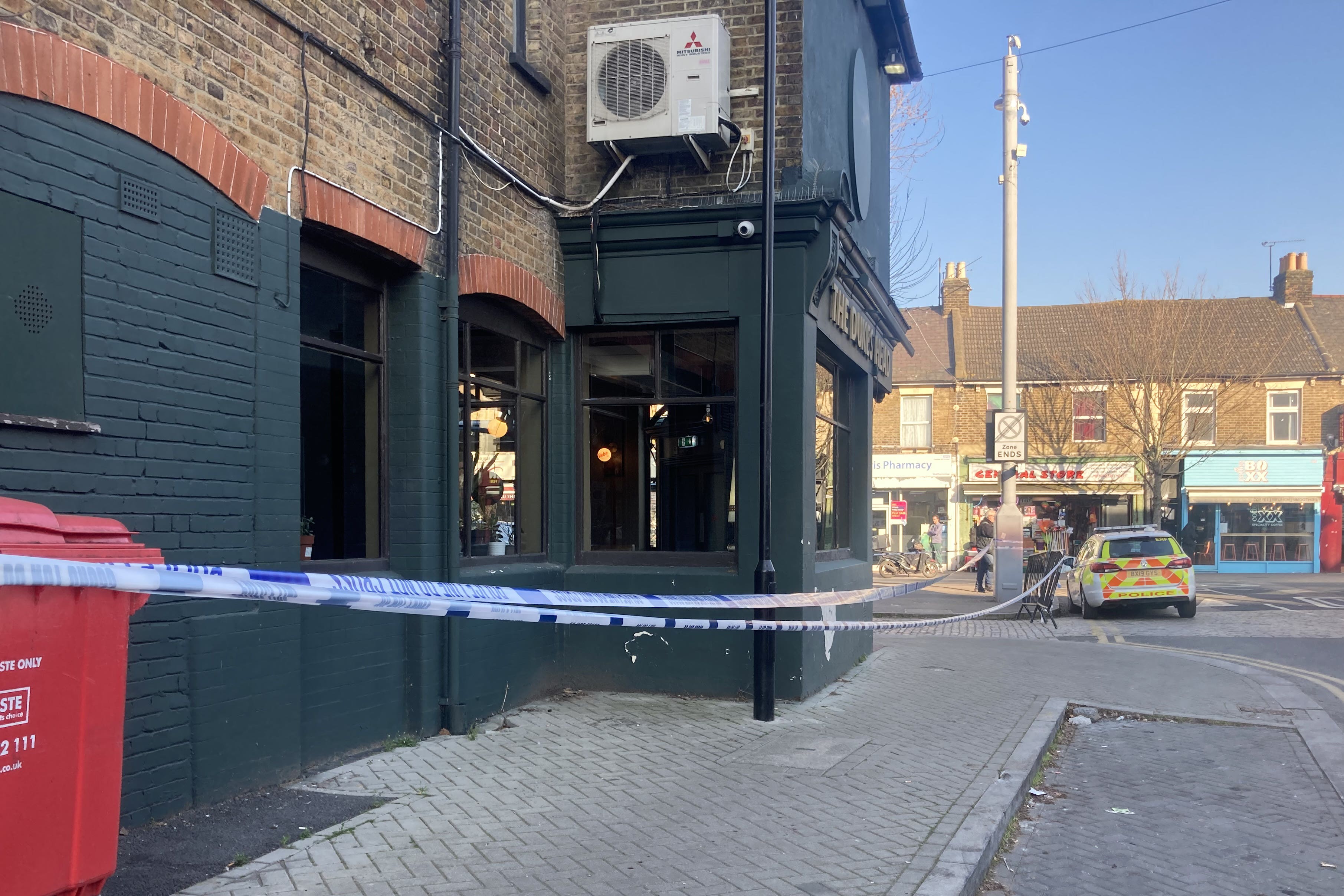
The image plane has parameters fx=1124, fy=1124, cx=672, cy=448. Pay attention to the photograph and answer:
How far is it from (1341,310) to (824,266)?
35877mm

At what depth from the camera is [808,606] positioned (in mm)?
9156

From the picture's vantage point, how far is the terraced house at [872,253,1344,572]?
3434cm

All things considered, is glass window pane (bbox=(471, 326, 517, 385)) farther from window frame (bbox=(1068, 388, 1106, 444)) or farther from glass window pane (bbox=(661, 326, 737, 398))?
window frame (bbox=(1068, 388, 1106, 444))

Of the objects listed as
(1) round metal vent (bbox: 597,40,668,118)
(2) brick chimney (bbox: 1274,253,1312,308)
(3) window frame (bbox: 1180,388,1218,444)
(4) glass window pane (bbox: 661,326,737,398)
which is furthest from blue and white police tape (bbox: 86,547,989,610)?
(2) brick chimney (bbox: 1274,253,1312,308)

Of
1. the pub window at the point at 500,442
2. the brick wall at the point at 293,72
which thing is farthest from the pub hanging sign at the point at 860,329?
the brick wall at the point at 293,72

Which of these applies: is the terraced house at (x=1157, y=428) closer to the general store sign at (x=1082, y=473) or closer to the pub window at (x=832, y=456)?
the general store sign at (x=1082, y=473)

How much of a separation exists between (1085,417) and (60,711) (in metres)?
35.6

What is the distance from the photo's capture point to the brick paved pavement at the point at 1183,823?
5.07 m

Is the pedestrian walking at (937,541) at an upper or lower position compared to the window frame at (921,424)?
lower

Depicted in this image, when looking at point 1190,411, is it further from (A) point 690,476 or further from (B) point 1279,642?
(A) point 690,476

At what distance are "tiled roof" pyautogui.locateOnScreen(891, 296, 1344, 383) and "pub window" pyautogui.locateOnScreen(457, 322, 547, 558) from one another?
28.5 meters

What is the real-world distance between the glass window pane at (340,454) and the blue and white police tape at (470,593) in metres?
0.38

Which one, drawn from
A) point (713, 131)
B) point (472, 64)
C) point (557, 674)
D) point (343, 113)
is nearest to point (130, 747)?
point (343, 113)

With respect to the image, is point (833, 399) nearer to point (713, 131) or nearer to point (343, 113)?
point (713, 131)
